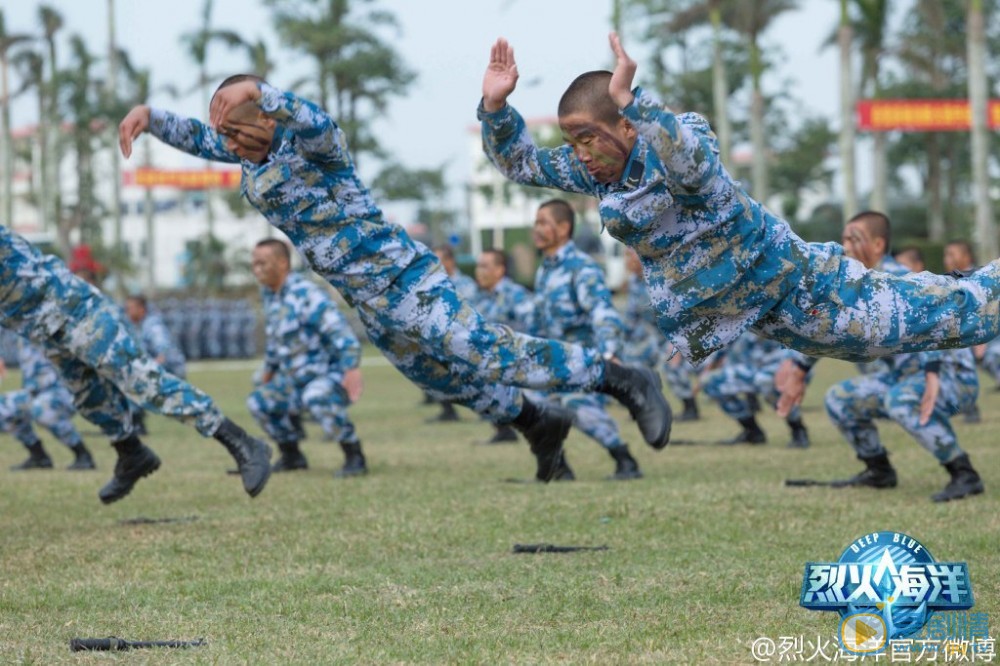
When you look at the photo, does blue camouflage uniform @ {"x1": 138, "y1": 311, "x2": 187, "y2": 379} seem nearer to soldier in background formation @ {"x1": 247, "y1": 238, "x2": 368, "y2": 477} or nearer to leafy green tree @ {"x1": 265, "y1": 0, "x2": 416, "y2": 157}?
soldier in background formation @ {"x1": 247, "y1": 238, "x2": 368, "y2": 477}

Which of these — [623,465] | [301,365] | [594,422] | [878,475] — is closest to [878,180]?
[301,365]

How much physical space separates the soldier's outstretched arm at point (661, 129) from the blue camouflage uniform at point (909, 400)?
3551 millimetres

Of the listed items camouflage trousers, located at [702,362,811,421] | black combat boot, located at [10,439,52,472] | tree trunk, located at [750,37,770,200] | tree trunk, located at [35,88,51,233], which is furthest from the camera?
tree trunk, located at [35,88,51,233]

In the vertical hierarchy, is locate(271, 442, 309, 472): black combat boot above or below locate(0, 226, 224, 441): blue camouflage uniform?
below

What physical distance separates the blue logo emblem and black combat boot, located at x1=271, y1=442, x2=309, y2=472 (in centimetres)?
748

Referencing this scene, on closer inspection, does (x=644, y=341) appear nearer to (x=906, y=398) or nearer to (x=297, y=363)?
(x=297, y=363)

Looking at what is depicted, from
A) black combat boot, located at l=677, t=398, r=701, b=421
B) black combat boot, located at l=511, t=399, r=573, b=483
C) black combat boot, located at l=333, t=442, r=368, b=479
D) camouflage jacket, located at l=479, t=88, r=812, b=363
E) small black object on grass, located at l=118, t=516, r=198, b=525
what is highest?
camouflage jacket, located at l=479, t=88, r=812, b=363

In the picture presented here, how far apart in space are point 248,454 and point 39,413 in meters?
4.96

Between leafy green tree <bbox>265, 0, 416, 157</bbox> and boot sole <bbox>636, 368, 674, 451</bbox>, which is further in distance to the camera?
leafy green tree <bbox>265, 0, 416, 157</bbox>

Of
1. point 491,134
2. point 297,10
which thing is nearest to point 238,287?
point 297,10

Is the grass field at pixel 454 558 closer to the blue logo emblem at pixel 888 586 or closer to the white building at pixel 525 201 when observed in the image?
the blue logo emblem at pixel 888 586

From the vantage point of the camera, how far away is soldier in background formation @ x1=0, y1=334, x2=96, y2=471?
39.0 ft

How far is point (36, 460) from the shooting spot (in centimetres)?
1212

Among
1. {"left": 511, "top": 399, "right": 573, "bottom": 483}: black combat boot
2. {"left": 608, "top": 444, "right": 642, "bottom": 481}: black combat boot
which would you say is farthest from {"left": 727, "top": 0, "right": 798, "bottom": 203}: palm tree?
{"left": 511, "top": 399, "right": 573, "bottom": 483}: black combat boot
